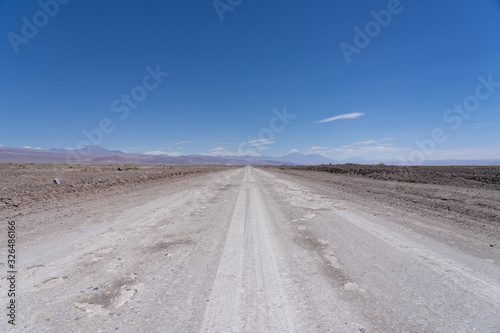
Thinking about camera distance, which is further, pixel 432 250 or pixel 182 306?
pixel 432 250

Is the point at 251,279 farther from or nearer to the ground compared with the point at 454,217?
nearer to the ground

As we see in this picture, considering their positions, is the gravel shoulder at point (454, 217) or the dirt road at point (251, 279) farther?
the gravel shoulder at point (454, 217)

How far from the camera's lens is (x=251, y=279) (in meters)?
3.29

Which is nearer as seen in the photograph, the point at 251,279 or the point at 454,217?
the point at 251,279

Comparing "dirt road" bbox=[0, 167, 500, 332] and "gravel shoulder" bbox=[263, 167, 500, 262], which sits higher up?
"gravel shoulder" bbox=[263, 167, 500, 262]

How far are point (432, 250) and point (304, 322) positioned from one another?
347 centimetres

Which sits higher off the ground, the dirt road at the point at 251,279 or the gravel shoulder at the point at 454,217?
the gravel shoulder at the point at 454,217

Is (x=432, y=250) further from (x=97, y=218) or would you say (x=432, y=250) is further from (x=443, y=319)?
(x=97, y=218)

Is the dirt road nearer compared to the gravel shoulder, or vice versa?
the dirt road

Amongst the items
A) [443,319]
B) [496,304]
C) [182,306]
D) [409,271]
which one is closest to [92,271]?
[182,306]

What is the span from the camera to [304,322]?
2.40 meters

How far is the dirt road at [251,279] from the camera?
2428 mm

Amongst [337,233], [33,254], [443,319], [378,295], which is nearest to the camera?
[443,319]

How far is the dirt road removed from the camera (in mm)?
2428
